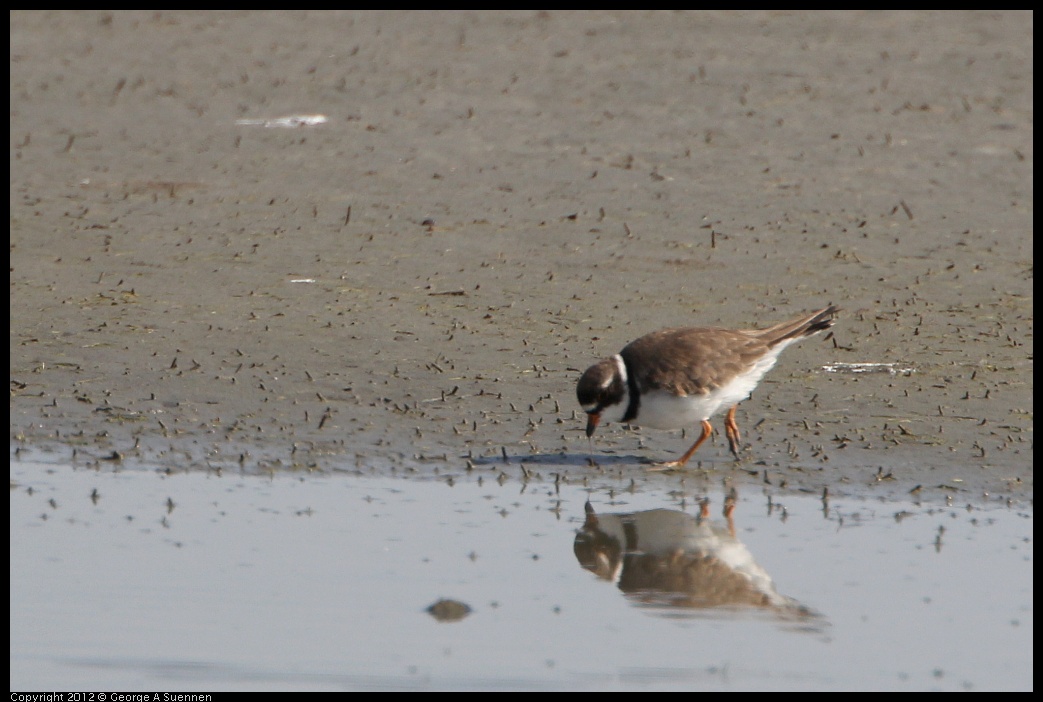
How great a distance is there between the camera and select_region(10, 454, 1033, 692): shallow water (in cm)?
639

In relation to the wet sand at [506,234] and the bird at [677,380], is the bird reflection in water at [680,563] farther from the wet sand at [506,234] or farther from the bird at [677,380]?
the wet sand at [506,234]

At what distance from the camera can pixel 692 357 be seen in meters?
9.16

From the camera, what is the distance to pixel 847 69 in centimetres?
1952

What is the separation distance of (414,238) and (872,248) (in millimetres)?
4197

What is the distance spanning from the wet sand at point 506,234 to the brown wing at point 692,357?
0.62 m

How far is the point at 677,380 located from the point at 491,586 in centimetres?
222

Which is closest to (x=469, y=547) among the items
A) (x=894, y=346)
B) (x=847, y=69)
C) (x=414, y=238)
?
(x=894, y=346)

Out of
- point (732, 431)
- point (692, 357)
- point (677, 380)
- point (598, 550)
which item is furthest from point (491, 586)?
point (732, 431)

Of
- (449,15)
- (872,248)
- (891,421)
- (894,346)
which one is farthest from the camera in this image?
(449,15)

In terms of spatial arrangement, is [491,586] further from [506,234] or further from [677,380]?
[506,234]

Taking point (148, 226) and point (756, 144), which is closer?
point (148, 226)

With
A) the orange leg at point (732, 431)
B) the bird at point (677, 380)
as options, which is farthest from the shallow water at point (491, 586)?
the orange leg at point (732, 431)

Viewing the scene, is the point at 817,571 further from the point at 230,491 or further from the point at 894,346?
the point at 894,346

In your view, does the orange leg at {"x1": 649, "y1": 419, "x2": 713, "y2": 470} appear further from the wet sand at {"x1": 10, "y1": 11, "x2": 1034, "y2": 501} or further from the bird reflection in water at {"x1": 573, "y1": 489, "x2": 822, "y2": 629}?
the bird reflection in water at {"x1": 573, "y1": 489, "x2": 822, "y2": 629}
